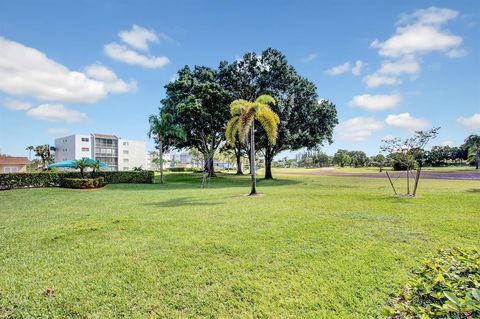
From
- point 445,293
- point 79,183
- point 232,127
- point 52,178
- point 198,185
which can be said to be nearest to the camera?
point 445,293

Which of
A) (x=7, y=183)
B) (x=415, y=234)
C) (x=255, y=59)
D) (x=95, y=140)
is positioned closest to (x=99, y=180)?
(x=7, y=183)

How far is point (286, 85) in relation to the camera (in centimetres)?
2823

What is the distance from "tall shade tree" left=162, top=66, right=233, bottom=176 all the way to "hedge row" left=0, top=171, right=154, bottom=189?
6581mm

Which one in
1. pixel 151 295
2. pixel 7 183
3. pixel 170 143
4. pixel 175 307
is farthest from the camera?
pixel 170 143

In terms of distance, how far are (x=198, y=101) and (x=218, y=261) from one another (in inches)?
944

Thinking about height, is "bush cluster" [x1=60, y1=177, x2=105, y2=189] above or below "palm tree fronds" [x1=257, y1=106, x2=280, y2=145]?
below

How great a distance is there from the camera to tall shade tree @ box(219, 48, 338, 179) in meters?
27.4

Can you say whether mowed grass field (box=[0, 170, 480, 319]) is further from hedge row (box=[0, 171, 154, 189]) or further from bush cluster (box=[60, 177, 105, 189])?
hedge row (box=[0, 171, 154, 189])

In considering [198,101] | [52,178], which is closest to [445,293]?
[52,178]

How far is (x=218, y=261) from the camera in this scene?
5.27 meters

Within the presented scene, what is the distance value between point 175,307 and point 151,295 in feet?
1.70

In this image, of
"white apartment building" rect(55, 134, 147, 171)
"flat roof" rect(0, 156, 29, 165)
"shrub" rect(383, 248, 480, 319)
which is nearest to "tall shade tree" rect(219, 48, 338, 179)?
"shrub" rect(383, 248, 480, 319)

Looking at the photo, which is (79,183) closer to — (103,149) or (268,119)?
(268,119)

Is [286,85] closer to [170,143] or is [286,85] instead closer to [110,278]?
[170,143]
